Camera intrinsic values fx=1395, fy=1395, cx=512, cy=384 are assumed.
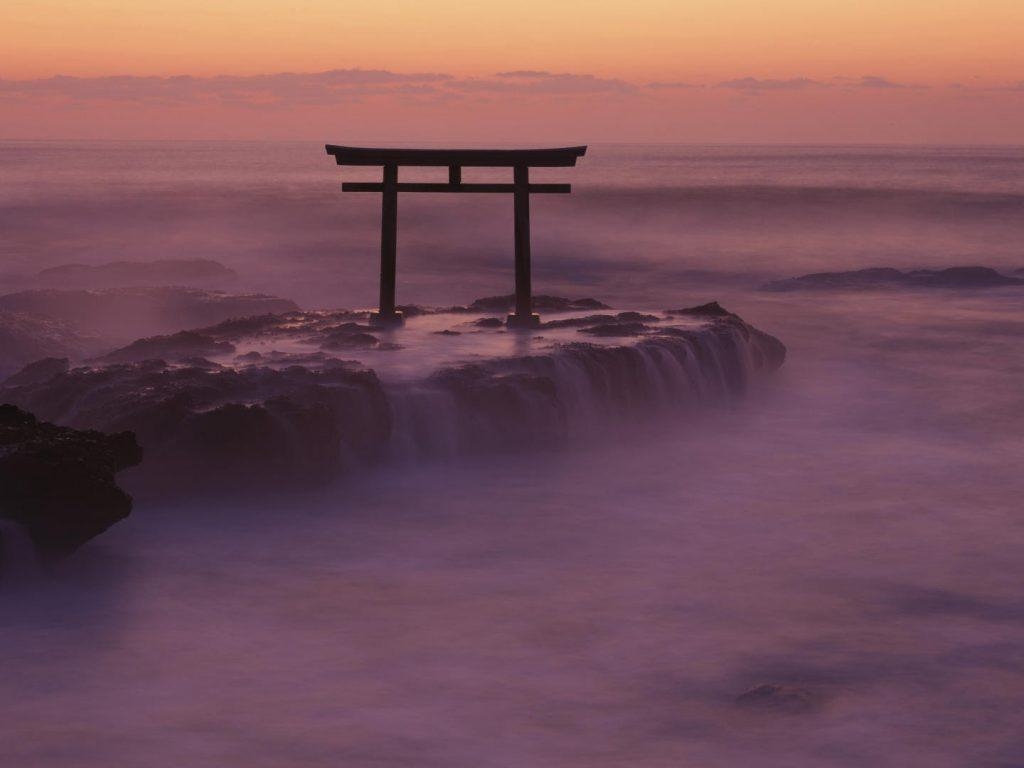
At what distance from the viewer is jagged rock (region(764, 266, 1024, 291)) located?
3134cm

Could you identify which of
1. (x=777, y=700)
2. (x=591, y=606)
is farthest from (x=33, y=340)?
(x=777, y=700)

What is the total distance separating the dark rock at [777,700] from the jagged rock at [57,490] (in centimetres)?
493

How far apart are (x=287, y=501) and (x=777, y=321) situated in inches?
661

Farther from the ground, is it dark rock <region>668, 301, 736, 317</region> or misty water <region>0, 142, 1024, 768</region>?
dark rock <region>668, 301, 736, 317</region>

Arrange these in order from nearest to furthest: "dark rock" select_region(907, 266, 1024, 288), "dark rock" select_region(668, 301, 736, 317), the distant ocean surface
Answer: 1. "dark rock" select_region(668, 301, 736, 317)
2. "dark rock" select_region(907, 266, 1024, 288)
3. the distant ocean surface

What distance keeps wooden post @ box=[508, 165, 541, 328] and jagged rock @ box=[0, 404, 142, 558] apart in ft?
22.1

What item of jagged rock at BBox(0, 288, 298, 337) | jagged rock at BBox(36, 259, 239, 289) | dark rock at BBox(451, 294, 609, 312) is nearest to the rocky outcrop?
dark rock at BBox(451, 294, 609, 312)

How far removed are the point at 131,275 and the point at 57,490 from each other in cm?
2096

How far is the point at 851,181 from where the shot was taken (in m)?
98.7

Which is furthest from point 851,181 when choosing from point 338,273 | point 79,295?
point 79,295

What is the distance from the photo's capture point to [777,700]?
27.2 feet

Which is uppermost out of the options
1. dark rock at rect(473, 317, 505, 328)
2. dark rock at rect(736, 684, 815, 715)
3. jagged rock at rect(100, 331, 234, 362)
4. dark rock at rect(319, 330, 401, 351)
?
dark rock at rect(473, 317, 505, 328)

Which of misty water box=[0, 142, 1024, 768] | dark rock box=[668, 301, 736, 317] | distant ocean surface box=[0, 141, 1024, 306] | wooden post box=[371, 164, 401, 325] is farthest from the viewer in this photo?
distant ocean surface box=[0, 141, 1024, 306]

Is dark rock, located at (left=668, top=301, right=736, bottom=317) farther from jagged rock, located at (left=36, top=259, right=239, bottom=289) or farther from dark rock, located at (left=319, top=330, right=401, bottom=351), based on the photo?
jagged rock, located at (left=36, top=259, right=239, bottom=289)
